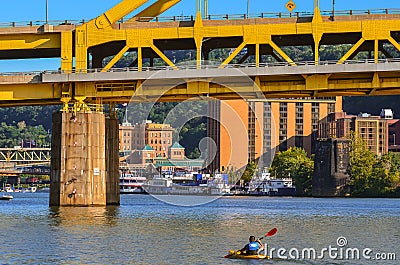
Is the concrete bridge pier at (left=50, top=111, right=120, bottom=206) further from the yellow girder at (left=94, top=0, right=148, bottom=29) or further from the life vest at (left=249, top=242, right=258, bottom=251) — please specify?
the life vest at (left=249, top=242, right=258, bottom=251)

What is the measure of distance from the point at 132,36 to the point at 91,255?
145 ft

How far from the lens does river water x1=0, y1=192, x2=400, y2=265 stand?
6275 cm

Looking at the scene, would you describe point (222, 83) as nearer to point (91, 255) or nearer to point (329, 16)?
point (329, 16)

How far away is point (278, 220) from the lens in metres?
97.4

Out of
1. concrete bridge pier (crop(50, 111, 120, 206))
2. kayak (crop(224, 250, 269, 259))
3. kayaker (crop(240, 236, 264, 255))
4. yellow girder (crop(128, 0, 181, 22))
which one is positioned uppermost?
yellow girder (crop(128, 0, 181, 22))

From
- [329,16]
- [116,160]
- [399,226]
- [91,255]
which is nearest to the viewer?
[91,255]

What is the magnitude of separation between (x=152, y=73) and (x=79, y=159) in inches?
409

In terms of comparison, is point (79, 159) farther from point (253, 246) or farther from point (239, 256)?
point (253, 246)

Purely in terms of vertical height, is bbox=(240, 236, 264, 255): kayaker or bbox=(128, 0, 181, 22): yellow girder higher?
bbox=(128, 0, 181, 22): yellow girder

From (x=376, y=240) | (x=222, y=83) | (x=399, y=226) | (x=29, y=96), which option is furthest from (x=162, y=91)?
(x=376, y=240)

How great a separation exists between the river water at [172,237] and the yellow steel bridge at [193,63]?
1132cm

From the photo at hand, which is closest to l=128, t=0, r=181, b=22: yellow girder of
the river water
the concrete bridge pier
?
the concrete bridge pier

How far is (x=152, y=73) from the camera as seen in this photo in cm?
10269

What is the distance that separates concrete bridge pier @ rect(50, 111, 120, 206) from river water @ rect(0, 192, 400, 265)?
171cm
